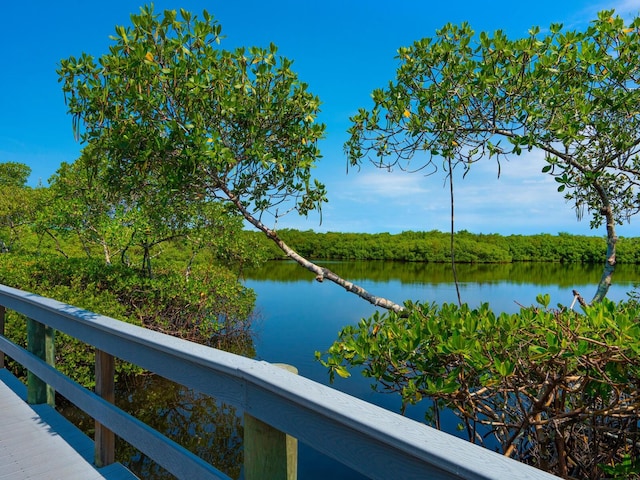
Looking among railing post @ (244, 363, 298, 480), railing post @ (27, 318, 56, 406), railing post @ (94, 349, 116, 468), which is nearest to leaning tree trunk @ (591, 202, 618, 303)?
A: railing post @ (244, 363, 298, 480)

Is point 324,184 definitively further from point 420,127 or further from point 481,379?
point 481,379

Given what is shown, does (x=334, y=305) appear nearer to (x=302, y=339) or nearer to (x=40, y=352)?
(x=302, y=339)

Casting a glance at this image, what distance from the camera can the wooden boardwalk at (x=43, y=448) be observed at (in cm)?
231

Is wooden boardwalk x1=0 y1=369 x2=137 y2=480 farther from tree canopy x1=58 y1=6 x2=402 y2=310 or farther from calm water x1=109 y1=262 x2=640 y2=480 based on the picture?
calm water x1=109 y1=262 x2=640 y2=480

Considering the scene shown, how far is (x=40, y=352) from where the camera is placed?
3.30 meters

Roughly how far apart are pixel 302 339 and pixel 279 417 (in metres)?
12.0

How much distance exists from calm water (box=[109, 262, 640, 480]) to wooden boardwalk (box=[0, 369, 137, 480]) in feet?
10.3

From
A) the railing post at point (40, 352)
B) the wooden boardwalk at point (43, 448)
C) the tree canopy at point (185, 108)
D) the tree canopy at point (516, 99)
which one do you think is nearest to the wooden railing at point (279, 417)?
the wooden boardwalk at point (43, 448)

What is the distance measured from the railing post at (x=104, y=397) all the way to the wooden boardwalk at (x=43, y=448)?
2.1 inches

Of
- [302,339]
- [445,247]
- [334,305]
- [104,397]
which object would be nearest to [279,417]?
[104,397]

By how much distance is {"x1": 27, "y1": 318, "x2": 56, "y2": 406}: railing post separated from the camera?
326 centimetres

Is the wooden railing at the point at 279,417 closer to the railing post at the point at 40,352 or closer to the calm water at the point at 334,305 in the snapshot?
the railing post at the point at 40,352

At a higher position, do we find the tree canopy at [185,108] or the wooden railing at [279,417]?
the tree canopy at [185,108]

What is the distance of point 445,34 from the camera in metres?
4.46
